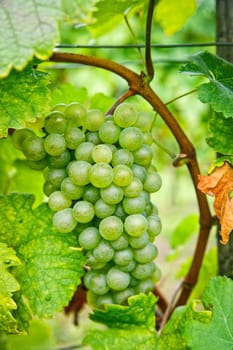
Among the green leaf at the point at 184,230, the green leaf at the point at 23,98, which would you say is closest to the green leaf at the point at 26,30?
the green leaf at the point at 23,98

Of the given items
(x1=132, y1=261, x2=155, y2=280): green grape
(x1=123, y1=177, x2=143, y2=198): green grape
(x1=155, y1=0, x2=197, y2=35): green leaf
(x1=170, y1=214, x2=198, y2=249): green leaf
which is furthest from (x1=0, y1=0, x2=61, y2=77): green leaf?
(x1=170, y1=214, x2=198, y2=249): green leaf

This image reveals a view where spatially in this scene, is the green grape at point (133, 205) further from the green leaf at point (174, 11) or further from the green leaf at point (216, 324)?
the green leaf at point (174, 11)

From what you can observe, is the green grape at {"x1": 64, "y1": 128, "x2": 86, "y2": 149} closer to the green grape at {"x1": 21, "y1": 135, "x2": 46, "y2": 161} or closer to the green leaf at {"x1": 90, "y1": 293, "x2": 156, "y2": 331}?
the green grape at {"x1": 21, "y1": 135, "x2": 46, "y2": 161}

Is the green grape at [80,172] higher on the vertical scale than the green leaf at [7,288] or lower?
higher

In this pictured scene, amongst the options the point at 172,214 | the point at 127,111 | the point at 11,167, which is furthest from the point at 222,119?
the point at 172,214

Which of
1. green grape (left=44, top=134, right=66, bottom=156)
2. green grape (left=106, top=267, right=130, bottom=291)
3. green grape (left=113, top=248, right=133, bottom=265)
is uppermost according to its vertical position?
green grape (left=44, top=134, right=66, bottom=156)

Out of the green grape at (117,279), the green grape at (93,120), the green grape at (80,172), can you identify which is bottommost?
the green grape at (117,279)
